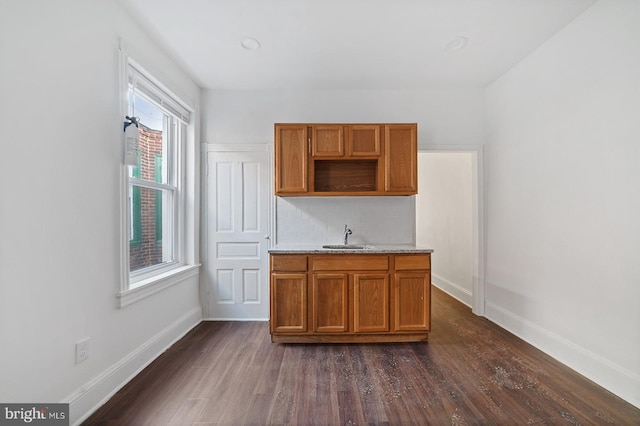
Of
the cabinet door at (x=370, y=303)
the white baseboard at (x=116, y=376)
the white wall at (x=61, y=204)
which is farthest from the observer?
the cabinet door at (x=370, y=303)

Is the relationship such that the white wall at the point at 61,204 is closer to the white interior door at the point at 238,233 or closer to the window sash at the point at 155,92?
the window sash at the point at 155,92

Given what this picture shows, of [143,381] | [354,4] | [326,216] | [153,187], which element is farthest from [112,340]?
[354,4]

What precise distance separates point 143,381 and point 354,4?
3265mm

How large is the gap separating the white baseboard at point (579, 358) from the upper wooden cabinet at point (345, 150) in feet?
5.77

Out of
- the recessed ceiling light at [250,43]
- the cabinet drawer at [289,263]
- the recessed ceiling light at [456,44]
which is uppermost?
the recessed ceiling light at [456,44]

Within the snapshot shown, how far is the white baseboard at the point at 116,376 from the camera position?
1.73 metres

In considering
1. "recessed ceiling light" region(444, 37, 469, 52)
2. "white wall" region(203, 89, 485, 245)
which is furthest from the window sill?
"recessed ceiling light" region(444, 37, 469, 52)

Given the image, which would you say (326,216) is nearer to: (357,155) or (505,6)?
(357,155)

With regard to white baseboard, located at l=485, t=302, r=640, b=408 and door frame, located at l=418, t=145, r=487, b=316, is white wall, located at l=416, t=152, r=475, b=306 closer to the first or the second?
door frame, located at l=418, t=145, r=487, b=316

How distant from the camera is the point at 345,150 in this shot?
316 centimetres

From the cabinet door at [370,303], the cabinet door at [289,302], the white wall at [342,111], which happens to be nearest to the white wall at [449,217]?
the white wall at [342,111]

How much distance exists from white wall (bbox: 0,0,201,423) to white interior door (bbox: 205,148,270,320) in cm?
125

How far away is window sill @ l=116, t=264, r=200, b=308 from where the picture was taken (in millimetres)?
2143

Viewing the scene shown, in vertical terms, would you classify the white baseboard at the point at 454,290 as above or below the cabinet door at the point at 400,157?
below
